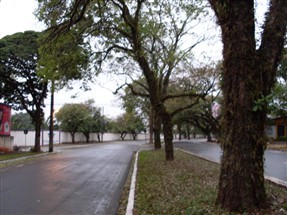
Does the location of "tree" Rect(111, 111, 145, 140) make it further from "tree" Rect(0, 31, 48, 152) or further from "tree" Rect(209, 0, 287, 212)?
"tree" Rect(209, 0, 287, 212)

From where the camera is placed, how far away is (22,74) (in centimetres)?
3238

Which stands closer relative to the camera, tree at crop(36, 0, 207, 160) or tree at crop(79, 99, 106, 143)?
tree at crop(36, 0, 207, 160)

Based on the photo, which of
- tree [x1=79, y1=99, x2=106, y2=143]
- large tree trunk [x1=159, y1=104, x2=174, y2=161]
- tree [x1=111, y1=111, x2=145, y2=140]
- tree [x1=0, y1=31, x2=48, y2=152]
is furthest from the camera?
tree [x1=111, y1=111, x2=145, y2=140]

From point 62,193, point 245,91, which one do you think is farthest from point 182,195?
point 62,193

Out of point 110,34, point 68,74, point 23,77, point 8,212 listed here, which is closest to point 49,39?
point 68,74

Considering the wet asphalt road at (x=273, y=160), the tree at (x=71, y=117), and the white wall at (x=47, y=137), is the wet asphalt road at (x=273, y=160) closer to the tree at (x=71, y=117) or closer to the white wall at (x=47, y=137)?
the white wall at (x=47, y=137)

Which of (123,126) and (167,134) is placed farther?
(123,126)

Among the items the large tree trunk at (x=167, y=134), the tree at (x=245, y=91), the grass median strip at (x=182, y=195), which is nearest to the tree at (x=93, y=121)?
the large tree trunk at (x=167, y=134)

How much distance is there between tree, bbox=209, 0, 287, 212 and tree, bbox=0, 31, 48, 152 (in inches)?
934

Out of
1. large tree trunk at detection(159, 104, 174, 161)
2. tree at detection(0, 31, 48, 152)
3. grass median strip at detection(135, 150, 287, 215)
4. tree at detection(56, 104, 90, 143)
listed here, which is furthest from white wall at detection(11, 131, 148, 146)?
grass median strip at detection(135, 150, 287, 215)

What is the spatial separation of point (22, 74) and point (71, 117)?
35.3 metres

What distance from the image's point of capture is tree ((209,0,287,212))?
7.01 m

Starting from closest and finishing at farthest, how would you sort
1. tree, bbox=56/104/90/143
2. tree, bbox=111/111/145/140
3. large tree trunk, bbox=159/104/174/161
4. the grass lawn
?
the grass lawn → large tree trunk, bbox=159/104/174/161 → tree, bbox=56/104/90/143 → tree, bbox=111/111/145/140

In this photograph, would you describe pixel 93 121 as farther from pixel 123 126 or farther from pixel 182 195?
pixel 182 195
